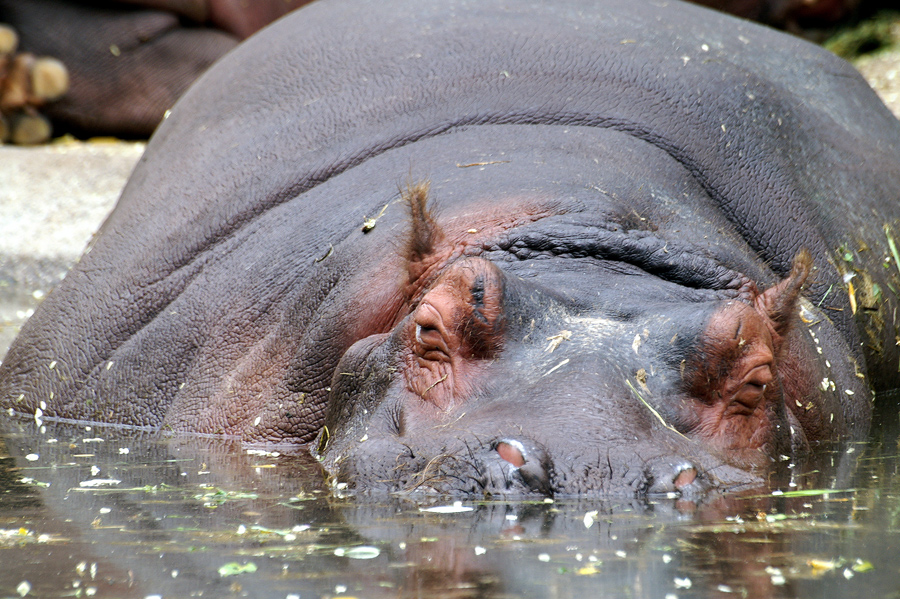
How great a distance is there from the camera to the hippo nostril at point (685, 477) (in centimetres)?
261

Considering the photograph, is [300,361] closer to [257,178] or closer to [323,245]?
[323,245]

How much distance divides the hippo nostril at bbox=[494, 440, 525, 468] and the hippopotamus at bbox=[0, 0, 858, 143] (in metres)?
7.44

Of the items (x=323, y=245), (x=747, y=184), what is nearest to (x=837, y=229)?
(x=747, y=184)

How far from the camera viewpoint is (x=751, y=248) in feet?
13.4

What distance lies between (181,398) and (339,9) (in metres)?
1.89

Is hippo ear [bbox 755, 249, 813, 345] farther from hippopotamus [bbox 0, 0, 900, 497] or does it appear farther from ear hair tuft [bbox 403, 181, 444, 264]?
ear hair tuft [bbox 403, 181, 444, 264]

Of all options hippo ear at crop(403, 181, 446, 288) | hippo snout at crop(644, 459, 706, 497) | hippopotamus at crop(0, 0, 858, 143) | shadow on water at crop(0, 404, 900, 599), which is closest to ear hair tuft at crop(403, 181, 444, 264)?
hippo ear at crop(403, 181, 446, 288)

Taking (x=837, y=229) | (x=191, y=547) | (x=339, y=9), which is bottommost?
(x=191, y=547)

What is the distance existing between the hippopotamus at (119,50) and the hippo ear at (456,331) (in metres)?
6.93

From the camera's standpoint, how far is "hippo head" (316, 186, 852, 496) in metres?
2.60

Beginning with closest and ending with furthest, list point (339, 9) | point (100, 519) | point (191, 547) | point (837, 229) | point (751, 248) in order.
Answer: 1. point (191, 547)
2. point (100, 519)
3. point (751, 248)
4. point (837, 229)
5. point (339, 9)

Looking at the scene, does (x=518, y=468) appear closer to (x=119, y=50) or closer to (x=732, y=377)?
(x=732, y=377)

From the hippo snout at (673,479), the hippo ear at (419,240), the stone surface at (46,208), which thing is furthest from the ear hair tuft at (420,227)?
the stone surface at (46,208)

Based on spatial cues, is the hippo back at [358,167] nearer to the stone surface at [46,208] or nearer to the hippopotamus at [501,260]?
the hippopotamus at [501,260]
